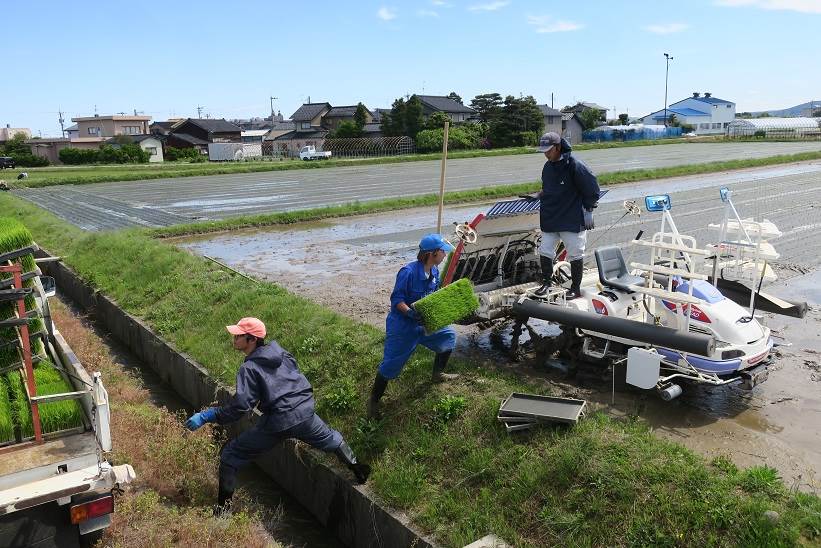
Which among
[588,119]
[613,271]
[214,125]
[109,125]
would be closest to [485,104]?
[588,119]

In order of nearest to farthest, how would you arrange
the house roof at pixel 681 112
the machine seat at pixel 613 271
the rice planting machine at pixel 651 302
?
1. the rice planting machine at pixel 651 302
2. the machine seat at pixel 613 271
3. the house roof at pixel 681 112

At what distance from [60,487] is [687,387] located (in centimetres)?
584

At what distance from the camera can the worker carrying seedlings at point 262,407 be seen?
4934 millimetres

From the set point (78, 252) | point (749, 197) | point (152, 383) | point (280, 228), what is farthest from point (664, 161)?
point (152, 383)

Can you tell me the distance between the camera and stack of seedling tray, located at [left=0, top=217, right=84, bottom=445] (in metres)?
4.76

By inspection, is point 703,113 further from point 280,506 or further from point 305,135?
point 280,506

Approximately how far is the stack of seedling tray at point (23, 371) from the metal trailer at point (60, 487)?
169 millimetres

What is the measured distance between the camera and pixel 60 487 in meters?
3.89

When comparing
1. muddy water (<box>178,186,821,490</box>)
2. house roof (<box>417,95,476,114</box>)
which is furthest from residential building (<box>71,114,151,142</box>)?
muddy water (<box>178,186,821,490</box>)

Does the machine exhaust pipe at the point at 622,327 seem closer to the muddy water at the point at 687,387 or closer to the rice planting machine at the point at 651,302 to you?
the rice planting machine at the point at 651,302

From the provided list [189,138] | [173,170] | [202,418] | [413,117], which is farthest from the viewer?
[189,138]

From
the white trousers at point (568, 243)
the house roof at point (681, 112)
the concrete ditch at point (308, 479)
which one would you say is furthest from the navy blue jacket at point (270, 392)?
the house roof at point (681, 112)

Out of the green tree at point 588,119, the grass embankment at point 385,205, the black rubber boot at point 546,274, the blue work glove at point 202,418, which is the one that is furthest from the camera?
the green tree at point 588,119

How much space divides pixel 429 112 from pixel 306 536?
75.6 metres
